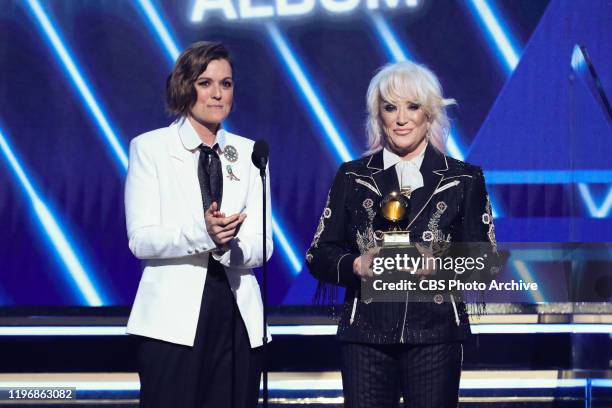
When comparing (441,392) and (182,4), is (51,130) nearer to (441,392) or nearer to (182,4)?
(182,4)

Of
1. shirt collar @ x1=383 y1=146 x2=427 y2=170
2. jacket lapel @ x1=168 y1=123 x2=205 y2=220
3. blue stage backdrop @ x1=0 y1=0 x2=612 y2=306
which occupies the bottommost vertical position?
jacket lapel @ x1=168 y1=123 x2=205 y2=220

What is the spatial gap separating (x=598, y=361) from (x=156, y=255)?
2615mm

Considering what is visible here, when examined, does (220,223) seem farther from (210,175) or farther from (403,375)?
(403,375)

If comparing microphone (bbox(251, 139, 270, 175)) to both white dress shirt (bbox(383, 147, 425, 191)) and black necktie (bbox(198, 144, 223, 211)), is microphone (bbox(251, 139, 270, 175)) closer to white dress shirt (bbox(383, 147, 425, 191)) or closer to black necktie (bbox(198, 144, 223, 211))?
black necktie (bbox(198, 144, 223, 211))

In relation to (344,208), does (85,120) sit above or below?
above

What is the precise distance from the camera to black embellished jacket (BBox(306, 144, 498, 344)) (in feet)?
8.71

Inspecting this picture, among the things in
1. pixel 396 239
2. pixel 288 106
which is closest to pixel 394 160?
pixel 396 239

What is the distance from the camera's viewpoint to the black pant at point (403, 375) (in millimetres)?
2619

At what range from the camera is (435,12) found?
459 centimetres

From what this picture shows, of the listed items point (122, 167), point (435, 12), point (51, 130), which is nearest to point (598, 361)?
point (435, 12)

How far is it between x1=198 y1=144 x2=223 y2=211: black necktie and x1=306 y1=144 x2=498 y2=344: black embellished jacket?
0.36 m

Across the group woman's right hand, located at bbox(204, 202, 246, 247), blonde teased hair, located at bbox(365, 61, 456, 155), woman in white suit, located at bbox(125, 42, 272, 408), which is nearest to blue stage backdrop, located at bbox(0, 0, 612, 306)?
woman in white suit, located at bbox(125, 42, 272, 408)

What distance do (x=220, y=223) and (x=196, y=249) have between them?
156 millimetres

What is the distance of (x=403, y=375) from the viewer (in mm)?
2656
